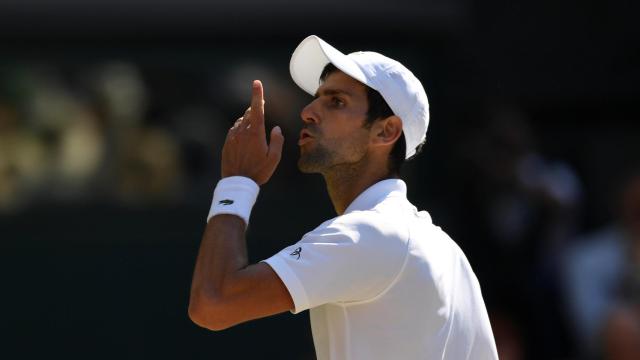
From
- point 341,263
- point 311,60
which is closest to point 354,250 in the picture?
point 341,263

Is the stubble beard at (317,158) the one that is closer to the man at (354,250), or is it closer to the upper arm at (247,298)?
the man at (354,250)

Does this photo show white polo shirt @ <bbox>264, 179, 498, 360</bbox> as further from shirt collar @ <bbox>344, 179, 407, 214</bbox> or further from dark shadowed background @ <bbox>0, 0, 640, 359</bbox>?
dark shadowed background @ <bbox>0, 0, 640, 359</bbox>

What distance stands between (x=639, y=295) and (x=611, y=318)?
46 centimetres

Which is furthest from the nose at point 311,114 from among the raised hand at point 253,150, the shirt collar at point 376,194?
the shirt collar at point 376,194

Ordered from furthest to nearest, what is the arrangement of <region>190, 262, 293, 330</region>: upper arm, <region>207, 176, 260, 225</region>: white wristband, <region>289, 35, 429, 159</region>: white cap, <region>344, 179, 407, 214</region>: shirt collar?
<region>289, 35, 429, 159</region>: white cap, <region>344, 179, 407, 214</region>: shirt collar, <region>207, 176, 260, 225</region>: white wristband, <region>190, 262, 293, 330</region>: upper arm

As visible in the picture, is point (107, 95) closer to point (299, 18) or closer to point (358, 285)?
point (299, 18)

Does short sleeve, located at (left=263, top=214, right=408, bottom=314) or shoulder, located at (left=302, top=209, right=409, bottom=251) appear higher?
shoulder, located at (left=302, top=209, right=409, bottom=251)

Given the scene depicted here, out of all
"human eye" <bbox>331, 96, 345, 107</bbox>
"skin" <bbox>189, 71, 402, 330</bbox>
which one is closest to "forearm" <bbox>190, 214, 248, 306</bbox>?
"skin" <bbox>189, 71, 402, 330</bbox>

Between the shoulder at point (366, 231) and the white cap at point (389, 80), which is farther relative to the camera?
the white cap at point (389, 80)

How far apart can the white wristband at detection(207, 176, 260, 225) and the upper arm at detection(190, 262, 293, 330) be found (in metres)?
0.19

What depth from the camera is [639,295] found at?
610 cm

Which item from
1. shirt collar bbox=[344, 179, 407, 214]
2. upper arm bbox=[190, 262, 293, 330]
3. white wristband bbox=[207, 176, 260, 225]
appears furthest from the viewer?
shirt collar bbox=[344, 179, 407, 214]

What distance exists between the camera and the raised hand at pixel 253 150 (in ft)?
12.3

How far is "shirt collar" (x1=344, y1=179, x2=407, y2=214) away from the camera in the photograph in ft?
12.2
